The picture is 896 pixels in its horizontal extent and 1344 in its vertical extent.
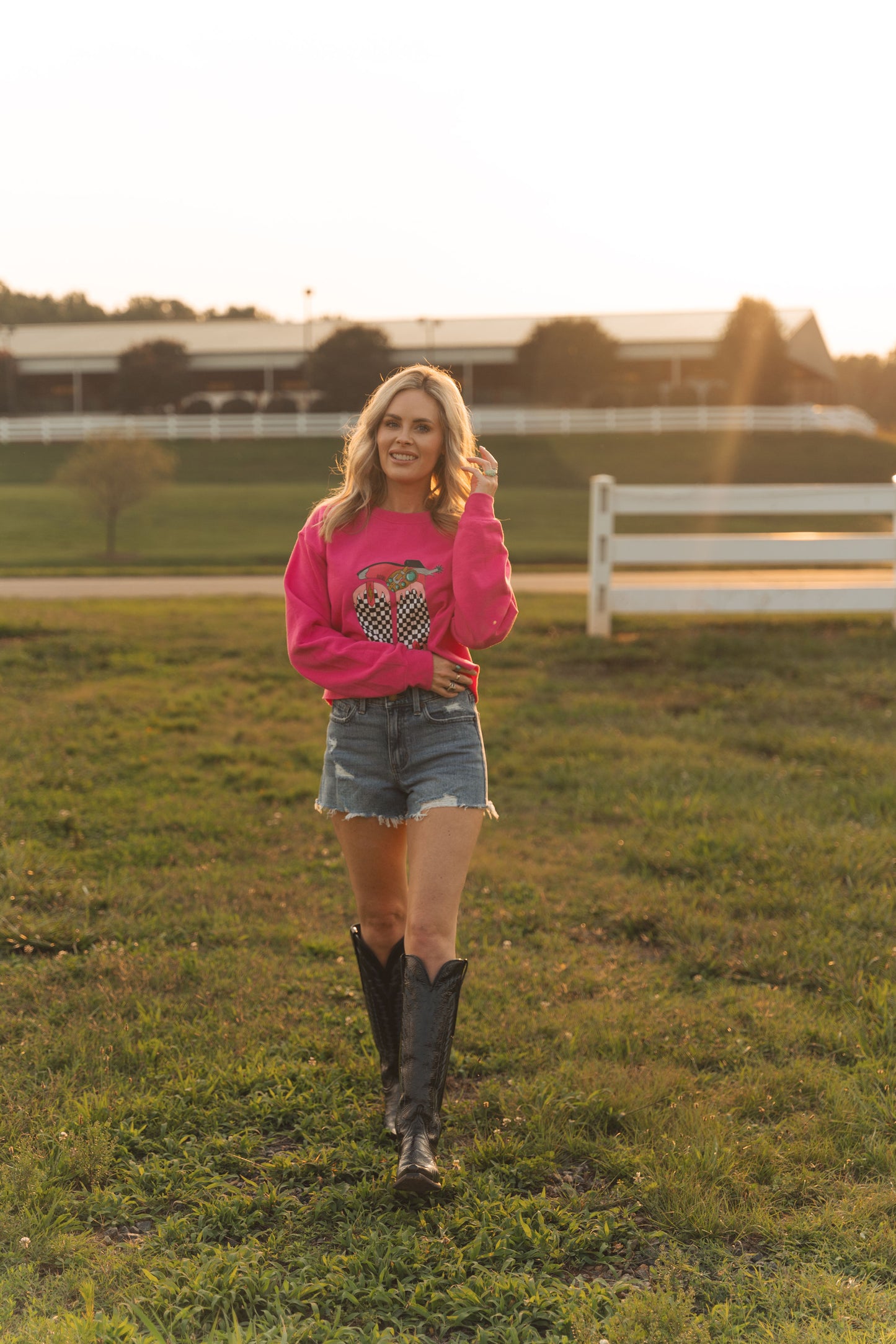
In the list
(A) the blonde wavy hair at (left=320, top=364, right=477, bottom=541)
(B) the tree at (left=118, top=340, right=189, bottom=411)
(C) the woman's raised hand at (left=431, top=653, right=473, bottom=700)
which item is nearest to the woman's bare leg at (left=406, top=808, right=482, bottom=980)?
(C) the woman's raised hand at (left=431, top=653, right=473, bottom=700)

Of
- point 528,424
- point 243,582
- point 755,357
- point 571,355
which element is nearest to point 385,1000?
point 243,582

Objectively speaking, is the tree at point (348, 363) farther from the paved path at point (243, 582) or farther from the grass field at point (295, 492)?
the paved path at point (243, 582)

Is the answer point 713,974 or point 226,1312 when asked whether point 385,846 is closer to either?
point 226,1312

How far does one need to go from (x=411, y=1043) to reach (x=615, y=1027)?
101cm

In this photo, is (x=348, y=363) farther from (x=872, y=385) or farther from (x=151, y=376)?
(x=872, y=385)

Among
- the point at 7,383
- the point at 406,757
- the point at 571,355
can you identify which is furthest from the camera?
the point at 7,383

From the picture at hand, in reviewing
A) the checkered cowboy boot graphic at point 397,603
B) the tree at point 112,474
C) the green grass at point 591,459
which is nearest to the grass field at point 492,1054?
the checkered cowboy boot graphic at point 397,603

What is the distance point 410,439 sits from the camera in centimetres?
A: 312

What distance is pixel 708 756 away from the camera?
6586 millimetres

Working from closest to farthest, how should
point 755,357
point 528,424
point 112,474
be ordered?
point 112,474, point 528,424, point 755,357

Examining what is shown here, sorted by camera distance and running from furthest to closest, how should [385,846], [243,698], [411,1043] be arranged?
1. [243,698]
2. [385,846]
3. [411,1043]

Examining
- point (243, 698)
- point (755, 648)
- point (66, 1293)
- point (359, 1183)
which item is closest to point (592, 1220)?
point (359, 1183)

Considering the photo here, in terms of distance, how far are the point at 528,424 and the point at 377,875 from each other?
40.4 meters

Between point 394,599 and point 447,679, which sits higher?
point 394,599
